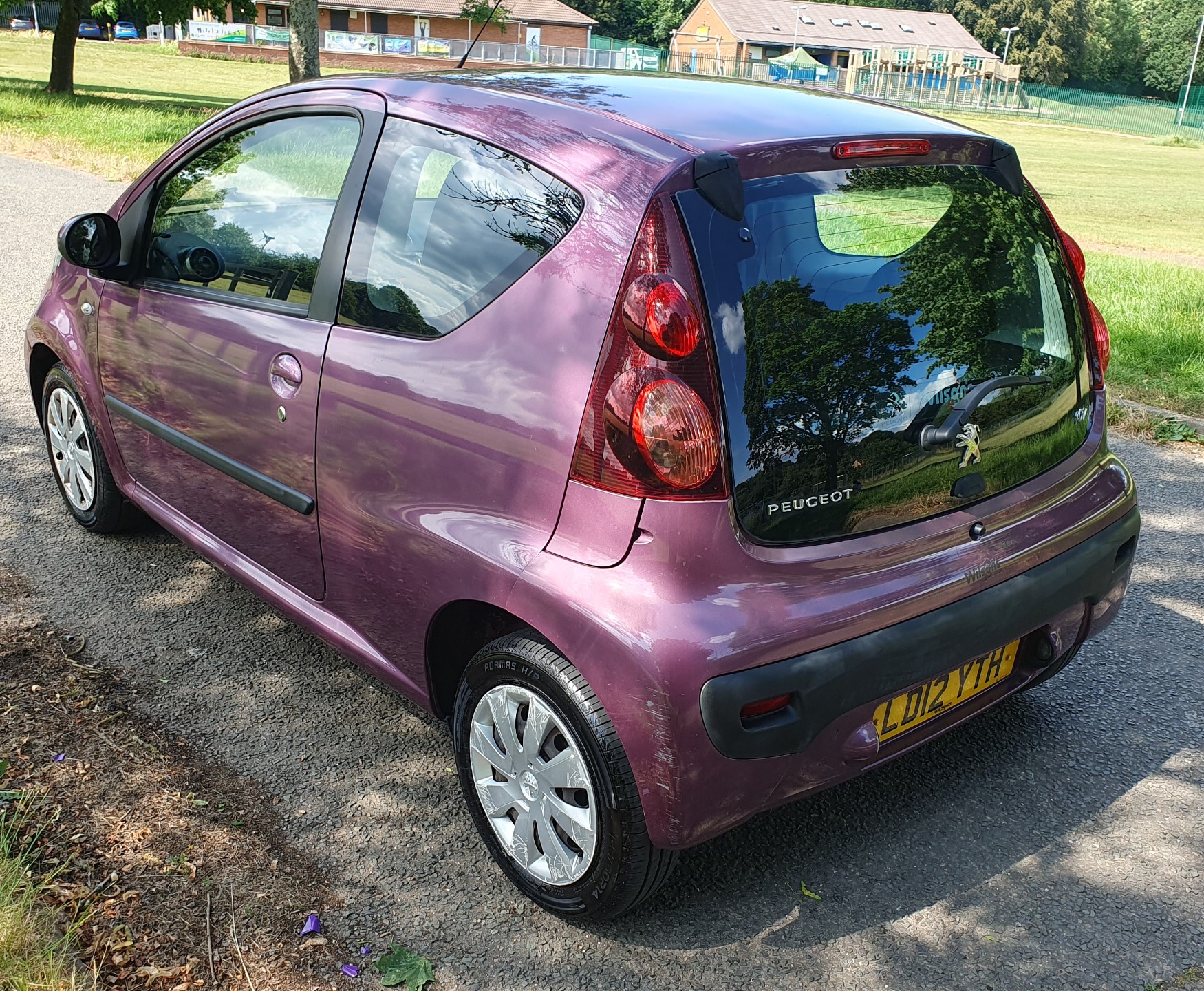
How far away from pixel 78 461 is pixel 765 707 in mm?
3214

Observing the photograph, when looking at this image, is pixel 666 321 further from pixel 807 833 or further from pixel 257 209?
pixel 257 209

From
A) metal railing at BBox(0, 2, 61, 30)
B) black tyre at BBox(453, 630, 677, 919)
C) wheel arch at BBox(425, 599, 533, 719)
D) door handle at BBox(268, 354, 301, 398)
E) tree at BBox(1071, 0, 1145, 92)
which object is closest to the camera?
black tyre at BBox(453, 630, 677, 919)

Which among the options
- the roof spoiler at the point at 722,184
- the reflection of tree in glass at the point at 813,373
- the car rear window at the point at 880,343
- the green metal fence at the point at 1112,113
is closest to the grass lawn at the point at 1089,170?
the car rear window at the point at 880,343

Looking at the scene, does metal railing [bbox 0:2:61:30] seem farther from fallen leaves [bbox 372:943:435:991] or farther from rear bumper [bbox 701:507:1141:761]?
rear bumper [bbox 701:507:1141:761]

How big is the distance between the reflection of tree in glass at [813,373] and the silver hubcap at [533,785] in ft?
2.47

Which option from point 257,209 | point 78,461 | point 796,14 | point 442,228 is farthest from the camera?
point 796,14

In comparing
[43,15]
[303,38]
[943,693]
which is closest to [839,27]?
[43,15]

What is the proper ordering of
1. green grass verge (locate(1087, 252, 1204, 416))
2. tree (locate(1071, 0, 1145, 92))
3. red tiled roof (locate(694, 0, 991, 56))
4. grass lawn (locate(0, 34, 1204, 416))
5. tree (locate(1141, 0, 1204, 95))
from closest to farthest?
1. green grass verge (locate(1087, 252, 1204, 416))
2. grass lawn (locate(0, 34, 1204, 416))
3. red tiled roof (locate(694, 0, 991, 56))
4. tree (locate(1141, 0, 1204, 95))
5. tree (locate(1071, 0, 1145, 92))

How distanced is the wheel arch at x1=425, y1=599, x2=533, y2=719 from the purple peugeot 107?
0.04 feet

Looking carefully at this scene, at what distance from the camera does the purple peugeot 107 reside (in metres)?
2.10

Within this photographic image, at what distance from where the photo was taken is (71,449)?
428cm

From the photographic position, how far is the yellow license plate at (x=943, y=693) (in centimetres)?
240

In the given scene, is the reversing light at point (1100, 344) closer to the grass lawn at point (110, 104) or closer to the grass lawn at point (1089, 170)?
the grass lawn at point (1089, 170)

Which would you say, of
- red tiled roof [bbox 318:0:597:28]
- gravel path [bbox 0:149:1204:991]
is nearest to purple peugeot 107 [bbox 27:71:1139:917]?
gravel path [bbox 0:149:1204:991]
